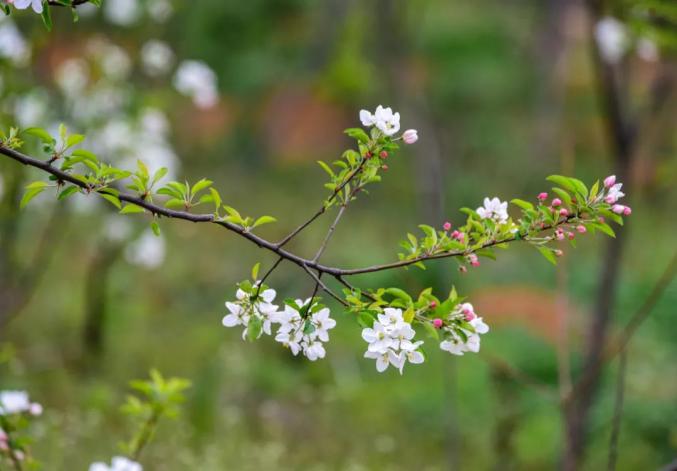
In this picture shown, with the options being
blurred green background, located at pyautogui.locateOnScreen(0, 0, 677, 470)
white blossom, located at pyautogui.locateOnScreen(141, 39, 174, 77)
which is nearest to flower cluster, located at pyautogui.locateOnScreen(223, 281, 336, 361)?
blurred green background, located at pyautogui.locateOnScreen(0, 0, 677, 470)

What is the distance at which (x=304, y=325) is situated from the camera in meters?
1.42

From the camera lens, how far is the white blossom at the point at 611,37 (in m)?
3.38

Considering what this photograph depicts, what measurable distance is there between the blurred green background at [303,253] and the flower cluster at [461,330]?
122 centimetres

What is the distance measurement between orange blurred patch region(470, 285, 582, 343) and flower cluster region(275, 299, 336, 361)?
5184mm

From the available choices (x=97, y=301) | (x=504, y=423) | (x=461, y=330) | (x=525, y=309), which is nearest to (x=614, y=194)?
(x=461, y=330)

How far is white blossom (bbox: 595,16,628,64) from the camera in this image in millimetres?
3383

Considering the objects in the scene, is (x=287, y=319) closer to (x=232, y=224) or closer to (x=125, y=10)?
(x=232, y=224)

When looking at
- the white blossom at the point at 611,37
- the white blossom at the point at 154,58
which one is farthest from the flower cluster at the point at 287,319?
→ the white blossom at the point at 154,58

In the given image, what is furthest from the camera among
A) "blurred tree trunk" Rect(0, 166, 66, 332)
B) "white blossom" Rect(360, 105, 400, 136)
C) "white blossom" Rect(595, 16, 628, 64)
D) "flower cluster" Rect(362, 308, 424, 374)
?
"blurred tree trunk" Rect(0, 166, 66, 332)

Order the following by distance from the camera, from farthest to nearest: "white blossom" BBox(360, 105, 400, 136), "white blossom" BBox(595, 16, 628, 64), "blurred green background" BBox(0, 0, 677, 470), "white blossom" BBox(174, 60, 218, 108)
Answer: "blurred green background" BBox(0, 0, 677, 470)
"white blossom" BBox(174, 60, 218, 108)
"white blossom" BBox(595, 16, 628, 64)
"white blossom" BBox(360, 105, 400, 136)

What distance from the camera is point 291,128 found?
12.2 metres

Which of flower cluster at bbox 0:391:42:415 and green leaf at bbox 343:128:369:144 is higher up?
green leaf at bbox 343:128:369:144

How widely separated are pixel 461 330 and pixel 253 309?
39 centimetres

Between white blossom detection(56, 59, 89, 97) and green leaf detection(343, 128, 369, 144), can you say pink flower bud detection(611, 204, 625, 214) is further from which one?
white blossom detection(56, 59, 89, 97)
